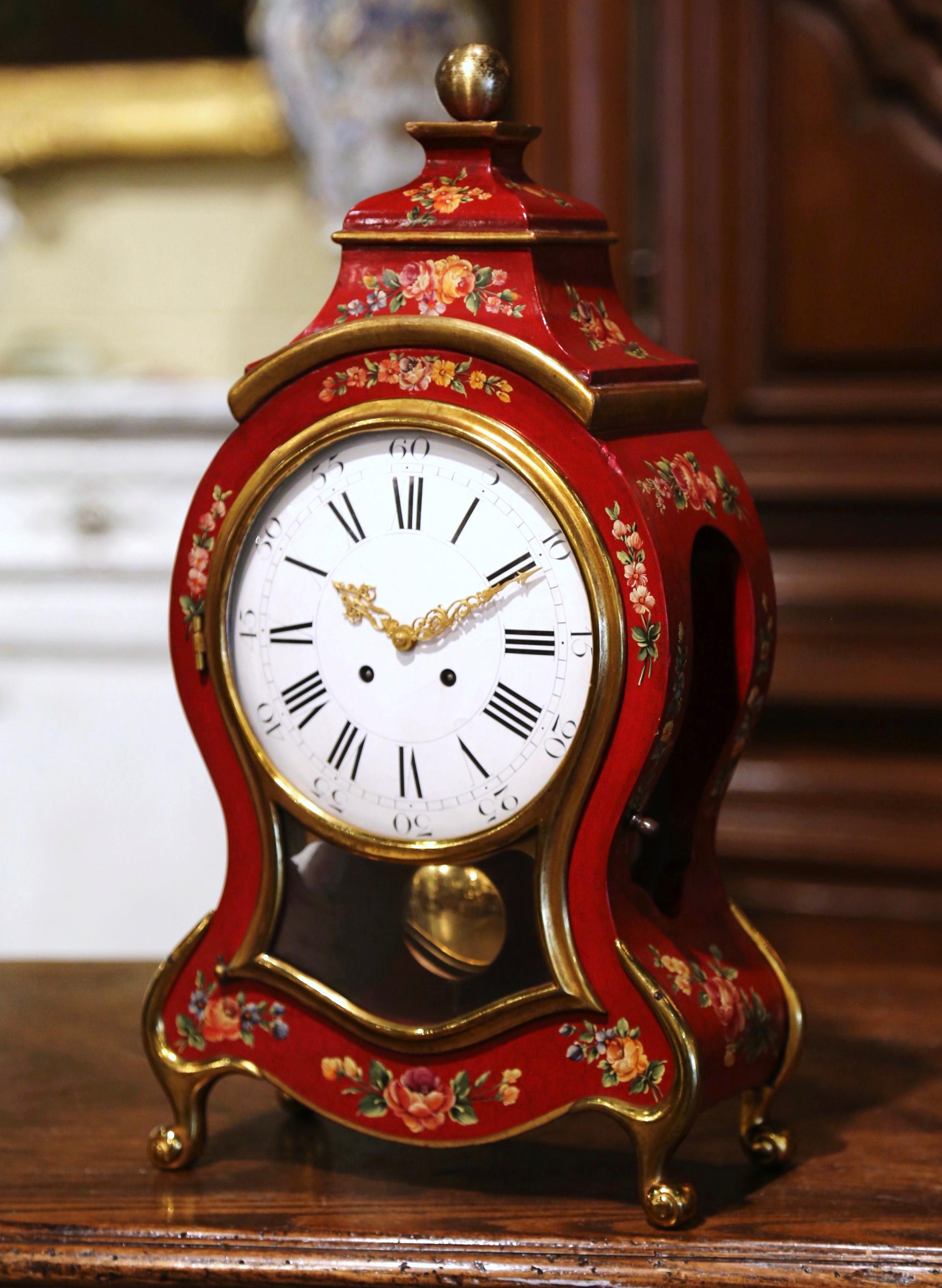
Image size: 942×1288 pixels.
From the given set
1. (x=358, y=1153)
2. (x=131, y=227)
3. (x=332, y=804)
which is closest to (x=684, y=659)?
(x=332, y=804)

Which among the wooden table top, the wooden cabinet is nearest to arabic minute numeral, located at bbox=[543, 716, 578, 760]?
the wooden table top

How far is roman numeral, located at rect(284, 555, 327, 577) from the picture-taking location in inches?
31.0

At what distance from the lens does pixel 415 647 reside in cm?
78

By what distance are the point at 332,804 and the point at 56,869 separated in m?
1.38

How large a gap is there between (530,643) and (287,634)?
0.39 feet

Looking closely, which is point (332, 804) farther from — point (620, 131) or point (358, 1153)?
point (620, 131)

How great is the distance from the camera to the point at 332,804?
0.80 meters

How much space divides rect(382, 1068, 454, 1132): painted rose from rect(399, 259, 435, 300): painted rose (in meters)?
0.36

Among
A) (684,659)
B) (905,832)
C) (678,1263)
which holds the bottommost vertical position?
(678,1263)

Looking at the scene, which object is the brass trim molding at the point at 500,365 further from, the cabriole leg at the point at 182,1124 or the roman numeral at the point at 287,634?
the cabriole leg at the point at 182,1124

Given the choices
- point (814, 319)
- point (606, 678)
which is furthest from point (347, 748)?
point (814, 319)

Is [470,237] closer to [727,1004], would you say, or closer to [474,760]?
[474,760]

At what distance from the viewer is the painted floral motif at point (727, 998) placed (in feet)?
2.55

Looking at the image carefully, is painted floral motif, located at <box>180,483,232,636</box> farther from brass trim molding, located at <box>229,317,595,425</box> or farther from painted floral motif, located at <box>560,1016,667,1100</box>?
painted floral motif, located at <box>560,1016,667,1100</box>
